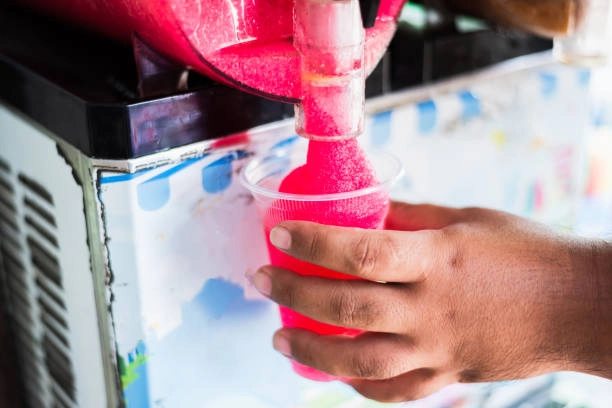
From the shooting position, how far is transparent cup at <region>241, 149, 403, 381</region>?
586mm

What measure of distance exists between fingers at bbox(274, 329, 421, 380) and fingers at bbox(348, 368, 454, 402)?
0.04 metres

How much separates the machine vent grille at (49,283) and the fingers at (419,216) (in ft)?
1.25

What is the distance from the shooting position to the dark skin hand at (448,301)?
57 cm

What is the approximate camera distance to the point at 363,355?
0.60m

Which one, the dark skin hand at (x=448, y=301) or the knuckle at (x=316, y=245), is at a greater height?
the knuckle at (x=316, y=245)

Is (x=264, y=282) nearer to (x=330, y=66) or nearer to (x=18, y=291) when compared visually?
(x=330, y=66)

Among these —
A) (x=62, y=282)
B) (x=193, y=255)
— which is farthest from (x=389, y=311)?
(x=62, y=282)

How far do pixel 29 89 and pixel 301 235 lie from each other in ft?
1.19

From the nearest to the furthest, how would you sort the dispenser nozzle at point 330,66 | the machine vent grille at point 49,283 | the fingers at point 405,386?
the dispenser nozzle at point 330,66
the fingers at point 405,386
the machine vent grille at point 49,283

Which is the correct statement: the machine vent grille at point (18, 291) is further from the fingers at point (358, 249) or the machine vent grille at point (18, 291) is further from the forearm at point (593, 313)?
the forearm at point (593, 313)

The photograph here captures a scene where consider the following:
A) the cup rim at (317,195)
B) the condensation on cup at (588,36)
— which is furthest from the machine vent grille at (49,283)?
the condensation on cup at (588,36)

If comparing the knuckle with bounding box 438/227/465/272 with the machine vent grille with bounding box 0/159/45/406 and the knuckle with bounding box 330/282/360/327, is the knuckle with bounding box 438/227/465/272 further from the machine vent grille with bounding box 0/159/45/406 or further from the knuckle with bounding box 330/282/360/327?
the machine vent grille with bounding box 0/159/45/406

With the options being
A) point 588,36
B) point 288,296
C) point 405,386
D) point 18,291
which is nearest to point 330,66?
point 288,296

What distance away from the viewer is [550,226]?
2.26 ft
